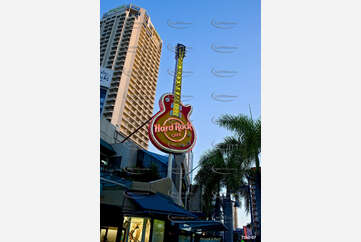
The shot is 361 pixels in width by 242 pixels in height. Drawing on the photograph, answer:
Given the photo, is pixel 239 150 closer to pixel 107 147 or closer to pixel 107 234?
pixel 107 234

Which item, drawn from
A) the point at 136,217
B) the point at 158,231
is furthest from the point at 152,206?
the point at 158,231

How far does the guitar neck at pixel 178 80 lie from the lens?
→ 9.36 meters

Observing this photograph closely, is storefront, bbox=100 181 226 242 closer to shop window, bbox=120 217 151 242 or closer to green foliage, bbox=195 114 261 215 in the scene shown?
shop window, bbox=120 217 151 242

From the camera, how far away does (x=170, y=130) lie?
8484mm

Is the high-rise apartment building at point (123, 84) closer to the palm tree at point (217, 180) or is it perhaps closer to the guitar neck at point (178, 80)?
the guitar neck at point (178, 80)

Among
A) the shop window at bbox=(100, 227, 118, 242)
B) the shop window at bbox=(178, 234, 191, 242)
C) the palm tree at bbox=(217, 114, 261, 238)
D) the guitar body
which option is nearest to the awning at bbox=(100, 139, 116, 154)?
the guitar body

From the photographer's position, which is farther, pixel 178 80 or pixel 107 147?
pixel 107 147

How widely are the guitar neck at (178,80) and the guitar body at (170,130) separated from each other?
16 centimetres

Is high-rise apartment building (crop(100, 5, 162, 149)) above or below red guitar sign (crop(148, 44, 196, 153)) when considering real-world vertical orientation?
above

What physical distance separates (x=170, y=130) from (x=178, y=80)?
3758mm

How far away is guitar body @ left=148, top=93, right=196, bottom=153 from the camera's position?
8.10 m
